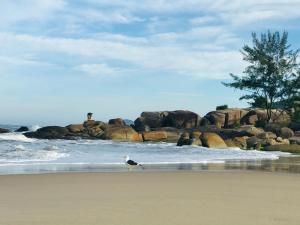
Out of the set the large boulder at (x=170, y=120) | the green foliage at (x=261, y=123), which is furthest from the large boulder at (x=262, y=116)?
the large boulder at (x=170, y=120)

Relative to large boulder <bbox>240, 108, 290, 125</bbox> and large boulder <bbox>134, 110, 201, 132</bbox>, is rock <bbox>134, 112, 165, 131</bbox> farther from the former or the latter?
large boulder <bbox>240, 108, 290, 125</bbox>

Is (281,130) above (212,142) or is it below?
above

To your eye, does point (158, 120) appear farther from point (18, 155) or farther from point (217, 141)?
point (18, 155)

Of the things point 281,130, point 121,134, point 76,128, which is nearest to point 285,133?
point 281,130

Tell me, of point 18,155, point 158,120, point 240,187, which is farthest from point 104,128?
point 240,187

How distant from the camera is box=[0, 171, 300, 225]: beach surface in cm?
689

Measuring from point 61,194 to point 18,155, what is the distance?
39.9 feet

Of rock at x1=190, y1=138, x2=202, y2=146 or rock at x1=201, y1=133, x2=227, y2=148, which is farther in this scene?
rock at x1=190, y1=138, x2=202, y2=146

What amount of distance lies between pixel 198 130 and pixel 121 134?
30.1 ft

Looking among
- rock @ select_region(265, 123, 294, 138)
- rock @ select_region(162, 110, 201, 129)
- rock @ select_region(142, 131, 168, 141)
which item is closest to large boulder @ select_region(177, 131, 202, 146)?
rock @ select_region(142, 131, 168, 141)

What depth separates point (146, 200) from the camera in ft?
28.4

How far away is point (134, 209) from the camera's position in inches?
302

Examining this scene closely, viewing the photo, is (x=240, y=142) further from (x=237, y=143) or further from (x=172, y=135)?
(x=172, y=135)

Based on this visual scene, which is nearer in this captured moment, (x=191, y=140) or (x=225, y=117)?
(x=191, y=140)
